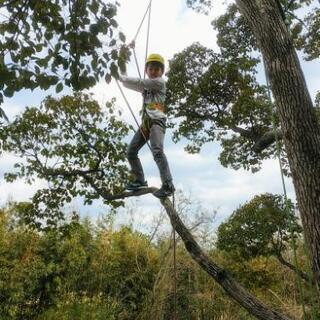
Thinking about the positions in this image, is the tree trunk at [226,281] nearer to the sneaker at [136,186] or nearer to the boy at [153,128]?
the boy at [153,128]

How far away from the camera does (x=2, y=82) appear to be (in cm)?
259

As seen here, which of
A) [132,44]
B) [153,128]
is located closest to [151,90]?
[153,128]

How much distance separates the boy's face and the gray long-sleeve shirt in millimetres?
89

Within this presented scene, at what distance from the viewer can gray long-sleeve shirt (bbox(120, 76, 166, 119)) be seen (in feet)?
12.9

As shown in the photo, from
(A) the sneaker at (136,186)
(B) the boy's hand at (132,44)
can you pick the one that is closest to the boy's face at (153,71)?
(A) the sneaker at (136,186)

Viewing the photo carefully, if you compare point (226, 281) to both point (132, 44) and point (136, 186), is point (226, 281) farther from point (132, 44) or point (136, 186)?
point (132, 44)

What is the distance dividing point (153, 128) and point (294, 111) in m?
1.18

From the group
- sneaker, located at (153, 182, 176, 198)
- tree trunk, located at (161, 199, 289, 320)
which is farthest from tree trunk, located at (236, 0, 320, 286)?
sneaker, located at (153, 182, 176, 198)

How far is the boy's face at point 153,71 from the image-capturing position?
4.23 meters

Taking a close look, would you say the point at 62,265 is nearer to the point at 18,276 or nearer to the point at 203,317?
the point at 18,276

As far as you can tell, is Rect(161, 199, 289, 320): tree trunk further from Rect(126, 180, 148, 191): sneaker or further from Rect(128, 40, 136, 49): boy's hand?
Rect(128, 40, 136, 49): boy's hand

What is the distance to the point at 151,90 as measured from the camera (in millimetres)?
4129

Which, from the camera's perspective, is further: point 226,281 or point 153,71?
point 153,71

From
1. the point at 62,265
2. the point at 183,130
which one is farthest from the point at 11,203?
the point at 183,130
